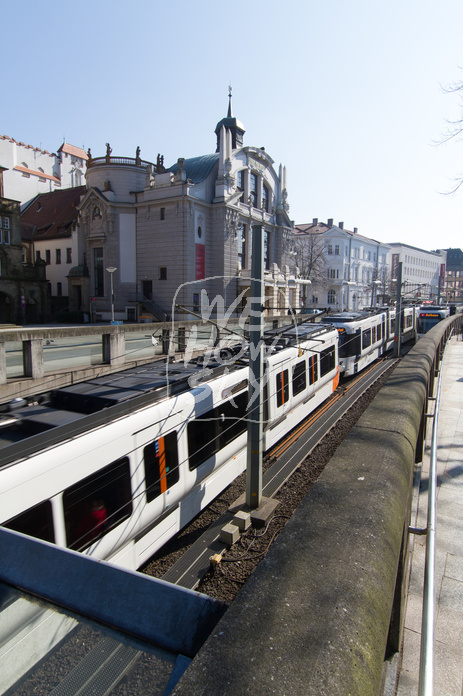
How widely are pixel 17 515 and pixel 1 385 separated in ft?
23.1

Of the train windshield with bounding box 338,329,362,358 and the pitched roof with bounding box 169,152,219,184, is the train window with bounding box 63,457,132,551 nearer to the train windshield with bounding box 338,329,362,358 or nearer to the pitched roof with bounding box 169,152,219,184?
the train windshield with bounding box 338,329,362,358

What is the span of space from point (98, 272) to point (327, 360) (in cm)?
3904

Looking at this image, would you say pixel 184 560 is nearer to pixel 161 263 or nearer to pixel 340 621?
pixel 340 621

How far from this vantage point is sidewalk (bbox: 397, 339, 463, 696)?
12.2 feet

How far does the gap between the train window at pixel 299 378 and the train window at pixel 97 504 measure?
7323 mm

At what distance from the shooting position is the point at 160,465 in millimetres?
6680

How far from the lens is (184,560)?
710 cm

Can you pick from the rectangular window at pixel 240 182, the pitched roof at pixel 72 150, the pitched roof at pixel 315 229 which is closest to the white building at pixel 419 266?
the pitched roof at pixel 315 229

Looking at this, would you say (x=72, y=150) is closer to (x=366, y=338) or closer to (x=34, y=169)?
(x=34, y=169)

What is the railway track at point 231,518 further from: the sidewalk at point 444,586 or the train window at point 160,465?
the sidewalk at point 444,586

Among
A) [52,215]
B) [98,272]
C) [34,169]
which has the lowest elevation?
[98,272]

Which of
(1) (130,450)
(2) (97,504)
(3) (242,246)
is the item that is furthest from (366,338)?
(3) (242,246)

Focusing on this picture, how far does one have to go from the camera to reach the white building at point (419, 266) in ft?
344

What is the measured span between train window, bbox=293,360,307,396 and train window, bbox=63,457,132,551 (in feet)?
24.0
